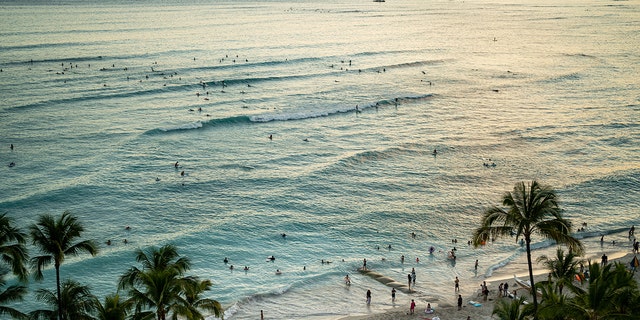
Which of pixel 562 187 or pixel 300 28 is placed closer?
pixel 562 187

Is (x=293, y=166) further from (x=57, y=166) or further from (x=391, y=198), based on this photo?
(x=57, y=166)

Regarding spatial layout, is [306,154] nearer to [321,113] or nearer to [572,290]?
[321,113]

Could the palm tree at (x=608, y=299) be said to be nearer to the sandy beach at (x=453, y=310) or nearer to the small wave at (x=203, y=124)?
the sandy beach at (x=453, y=310)

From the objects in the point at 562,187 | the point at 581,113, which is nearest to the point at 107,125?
the point at 562,187

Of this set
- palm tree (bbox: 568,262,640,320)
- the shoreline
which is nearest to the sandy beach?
the shoreline

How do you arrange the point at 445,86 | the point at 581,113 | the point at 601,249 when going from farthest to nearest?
the point at 445,86 → the point at 581,113 → the point at 601,249

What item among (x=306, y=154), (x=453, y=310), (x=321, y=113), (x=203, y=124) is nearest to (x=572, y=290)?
(x=453, y=310)

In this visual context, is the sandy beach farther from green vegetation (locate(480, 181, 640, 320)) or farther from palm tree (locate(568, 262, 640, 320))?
palm tree (locate(568, 262, 640, 320))

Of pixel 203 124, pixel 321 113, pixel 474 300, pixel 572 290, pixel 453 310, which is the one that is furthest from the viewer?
pixel 321 113

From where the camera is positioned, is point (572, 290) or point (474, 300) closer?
point (572, 290)
